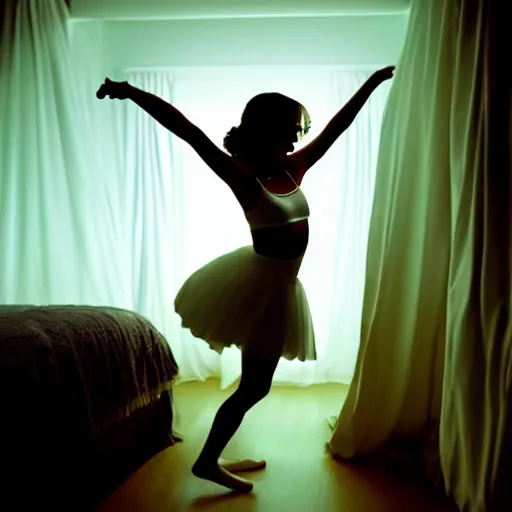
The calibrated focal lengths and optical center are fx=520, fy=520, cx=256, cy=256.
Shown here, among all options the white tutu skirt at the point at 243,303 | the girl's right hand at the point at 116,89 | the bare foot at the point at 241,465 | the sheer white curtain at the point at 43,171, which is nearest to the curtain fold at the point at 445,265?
the bare foot at the point at 241,465

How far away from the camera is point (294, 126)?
147cm

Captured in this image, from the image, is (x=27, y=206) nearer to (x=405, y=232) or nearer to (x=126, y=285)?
(x=126, y=285)

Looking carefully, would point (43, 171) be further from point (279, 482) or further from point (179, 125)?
point (279, 482)

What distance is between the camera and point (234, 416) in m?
1.45

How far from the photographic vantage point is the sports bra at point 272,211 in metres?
1.38

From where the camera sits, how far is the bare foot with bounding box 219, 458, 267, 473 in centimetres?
160

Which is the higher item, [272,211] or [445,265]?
[272,211]

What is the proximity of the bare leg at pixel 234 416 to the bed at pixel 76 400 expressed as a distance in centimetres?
25

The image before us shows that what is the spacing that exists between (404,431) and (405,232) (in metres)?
0.65

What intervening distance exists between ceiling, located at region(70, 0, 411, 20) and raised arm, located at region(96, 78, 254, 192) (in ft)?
3.39

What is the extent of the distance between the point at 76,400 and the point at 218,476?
47 cm

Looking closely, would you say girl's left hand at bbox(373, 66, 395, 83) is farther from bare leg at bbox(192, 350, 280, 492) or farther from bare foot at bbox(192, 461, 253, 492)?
bare foot at bbox(192, 461, 253, 492)

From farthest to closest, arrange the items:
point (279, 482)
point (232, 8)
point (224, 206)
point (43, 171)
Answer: point (224, 206)
point (43, 171)
point (232, 8)
point (279, 482)

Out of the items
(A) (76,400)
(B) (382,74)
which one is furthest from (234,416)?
(B) (382,74)
